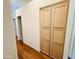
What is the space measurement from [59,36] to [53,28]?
434 millimetres

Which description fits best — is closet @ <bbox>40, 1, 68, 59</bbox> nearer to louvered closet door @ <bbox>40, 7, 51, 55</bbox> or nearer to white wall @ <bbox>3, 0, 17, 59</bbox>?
louvered closet door @ <bbox>40, 7, 51, 55</bbox>

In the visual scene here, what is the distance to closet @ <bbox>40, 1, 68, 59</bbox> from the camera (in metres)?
3.20

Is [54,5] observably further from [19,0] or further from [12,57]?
[19,0]

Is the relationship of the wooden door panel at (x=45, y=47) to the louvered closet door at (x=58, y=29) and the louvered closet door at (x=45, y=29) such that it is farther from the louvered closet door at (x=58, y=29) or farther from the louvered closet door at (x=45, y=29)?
the louvered closet door at (x=58, y=29)

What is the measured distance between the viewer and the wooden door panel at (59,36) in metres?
3.24

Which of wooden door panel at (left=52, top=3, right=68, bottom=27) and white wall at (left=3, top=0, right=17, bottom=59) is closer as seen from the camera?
white wall at (left=3, top=0, right=17, bottom=59)

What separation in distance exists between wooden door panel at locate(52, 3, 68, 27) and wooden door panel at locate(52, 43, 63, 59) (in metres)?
0.75

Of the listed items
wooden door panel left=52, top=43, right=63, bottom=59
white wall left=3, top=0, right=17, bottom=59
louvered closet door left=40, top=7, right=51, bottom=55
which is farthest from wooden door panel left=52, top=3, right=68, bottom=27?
white wall left=3, top=0, right=17, bottom=59

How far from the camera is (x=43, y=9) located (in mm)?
4254

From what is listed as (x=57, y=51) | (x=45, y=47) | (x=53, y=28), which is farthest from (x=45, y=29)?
(x=57, y=51)

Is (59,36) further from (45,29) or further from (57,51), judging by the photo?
(45,29)

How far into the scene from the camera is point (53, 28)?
3.68 metres

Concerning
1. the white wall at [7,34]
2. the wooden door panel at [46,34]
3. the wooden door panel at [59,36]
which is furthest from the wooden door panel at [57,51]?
the white wall at [7,34]
